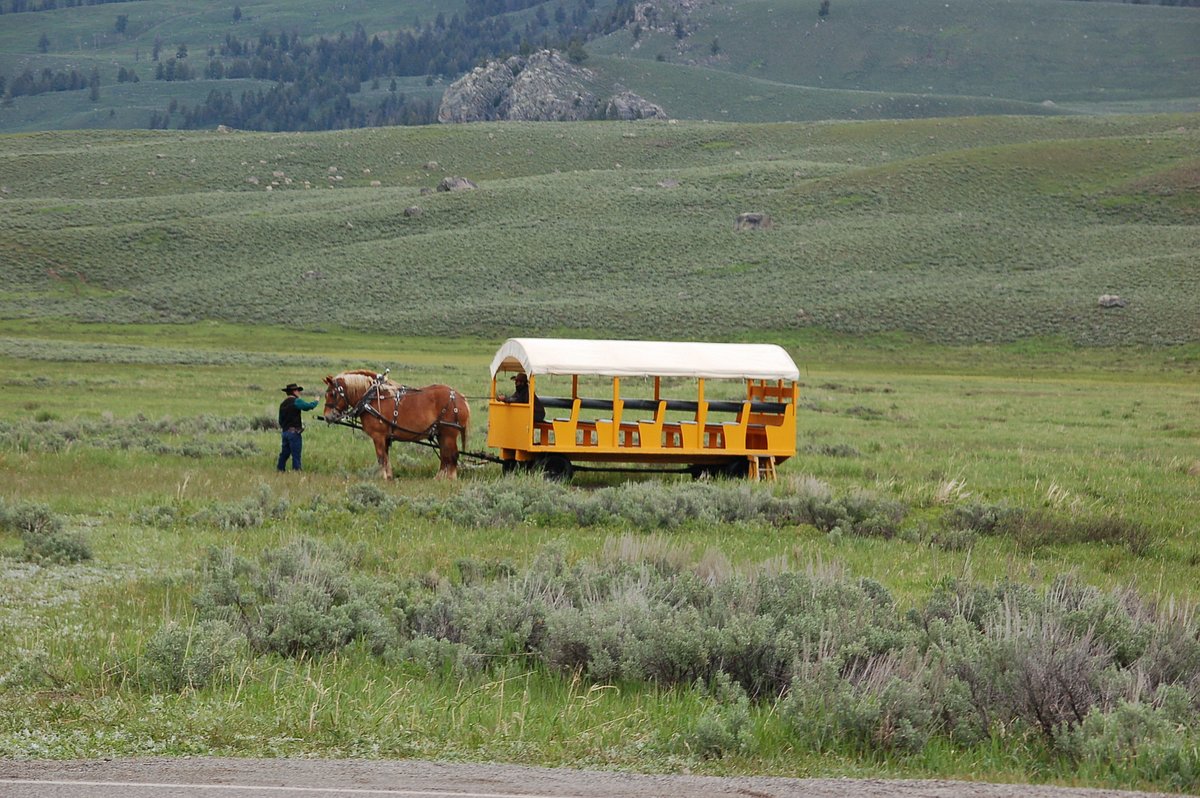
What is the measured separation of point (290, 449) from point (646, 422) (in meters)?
5.34

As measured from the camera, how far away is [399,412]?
749 inches

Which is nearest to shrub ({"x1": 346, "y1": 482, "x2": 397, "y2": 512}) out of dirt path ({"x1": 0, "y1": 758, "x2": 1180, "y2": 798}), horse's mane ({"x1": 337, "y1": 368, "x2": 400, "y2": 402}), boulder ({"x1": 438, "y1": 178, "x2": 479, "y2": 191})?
horse's mane ({"x1": 337, "y1": 368, "x2": 400, "y2": 402})

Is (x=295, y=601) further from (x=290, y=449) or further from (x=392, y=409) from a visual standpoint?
(x=290, y=449)

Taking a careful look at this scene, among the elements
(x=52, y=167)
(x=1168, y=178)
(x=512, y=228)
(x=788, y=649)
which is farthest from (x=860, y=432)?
(x=52, y=167)

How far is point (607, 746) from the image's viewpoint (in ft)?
22.5

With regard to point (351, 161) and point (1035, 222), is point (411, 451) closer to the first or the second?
point (1035, 222)

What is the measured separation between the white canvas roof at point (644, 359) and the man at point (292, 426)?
3.02m

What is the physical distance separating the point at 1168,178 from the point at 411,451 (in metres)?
Answer: 96.6

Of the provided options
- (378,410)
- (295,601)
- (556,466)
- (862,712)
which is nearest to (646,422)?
(556,466)

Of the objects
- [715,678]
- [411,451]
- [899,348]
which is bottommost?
[899,348]

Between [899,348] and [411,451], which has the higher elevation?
[411,451]

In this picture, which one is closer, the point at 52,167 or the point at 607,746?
the point at 607,746

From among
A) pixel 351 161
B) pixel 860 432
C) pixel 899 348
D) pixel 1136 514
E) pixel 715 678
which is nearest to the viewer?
pixel 715 678

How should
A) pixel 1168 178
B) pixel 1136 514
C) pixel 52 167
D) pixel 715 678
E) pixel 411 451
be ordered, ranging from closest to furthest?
pixel 715 678, pixel 1136 514, pixel 411 451, pixel 1168 178, pixel 52 167
